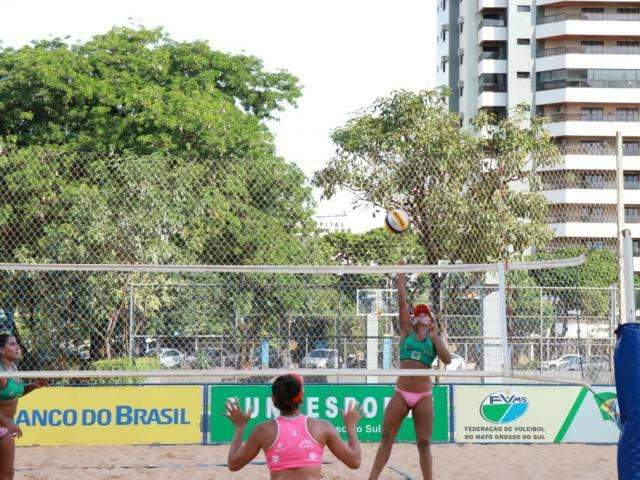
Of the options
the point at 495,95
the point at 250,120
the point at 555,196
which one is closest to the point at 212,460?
the point at 555,196

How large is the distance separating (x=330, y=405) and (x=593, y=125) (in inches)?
1868

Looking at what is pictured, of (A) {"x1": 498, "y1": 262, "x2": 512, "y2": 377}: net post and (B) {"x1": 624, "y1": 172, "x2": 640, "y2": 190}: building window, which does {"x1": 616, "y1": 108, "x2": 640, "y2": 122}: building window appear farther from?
(A) {"x1": 498, "y1": 262, "x2": 512, "y2": 377}: net post

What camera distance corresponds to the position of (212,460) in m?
11.5

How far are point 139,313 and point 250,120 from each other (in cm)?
1249

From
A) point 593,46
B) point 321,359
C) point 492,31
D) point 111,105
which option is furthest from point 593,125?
point 321,359

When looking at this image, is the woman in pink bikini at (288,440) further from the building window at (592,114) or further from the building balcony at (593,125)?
the building window at (592,114)

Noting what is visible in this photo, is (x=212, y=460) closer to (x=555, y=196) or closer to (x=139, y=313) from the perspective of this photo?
(x=139, y=313)

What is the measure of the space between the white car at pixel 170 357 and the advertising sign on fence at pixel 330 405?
1.88 m

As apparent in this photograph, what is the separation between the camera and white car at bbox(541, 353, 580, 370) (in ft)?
54.9

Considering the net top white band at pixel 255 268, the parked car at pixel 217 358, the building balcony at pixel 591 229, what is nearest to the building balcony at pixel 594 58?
the building balcony at pixel 591 229

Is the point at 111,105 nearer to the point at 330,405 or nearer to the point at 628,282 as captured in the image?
the point at 330,405

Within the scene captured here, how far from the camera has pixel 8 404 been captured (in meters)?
8.06

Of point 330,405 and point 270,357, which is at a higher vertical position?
point 270,357

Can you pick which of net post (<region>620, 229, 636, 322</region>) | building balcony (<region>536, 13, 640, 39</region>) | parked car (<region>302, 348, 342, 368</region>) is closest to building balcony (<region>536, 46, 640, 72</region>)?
building balcony (<region>536, 13, 640, 39</region>)
